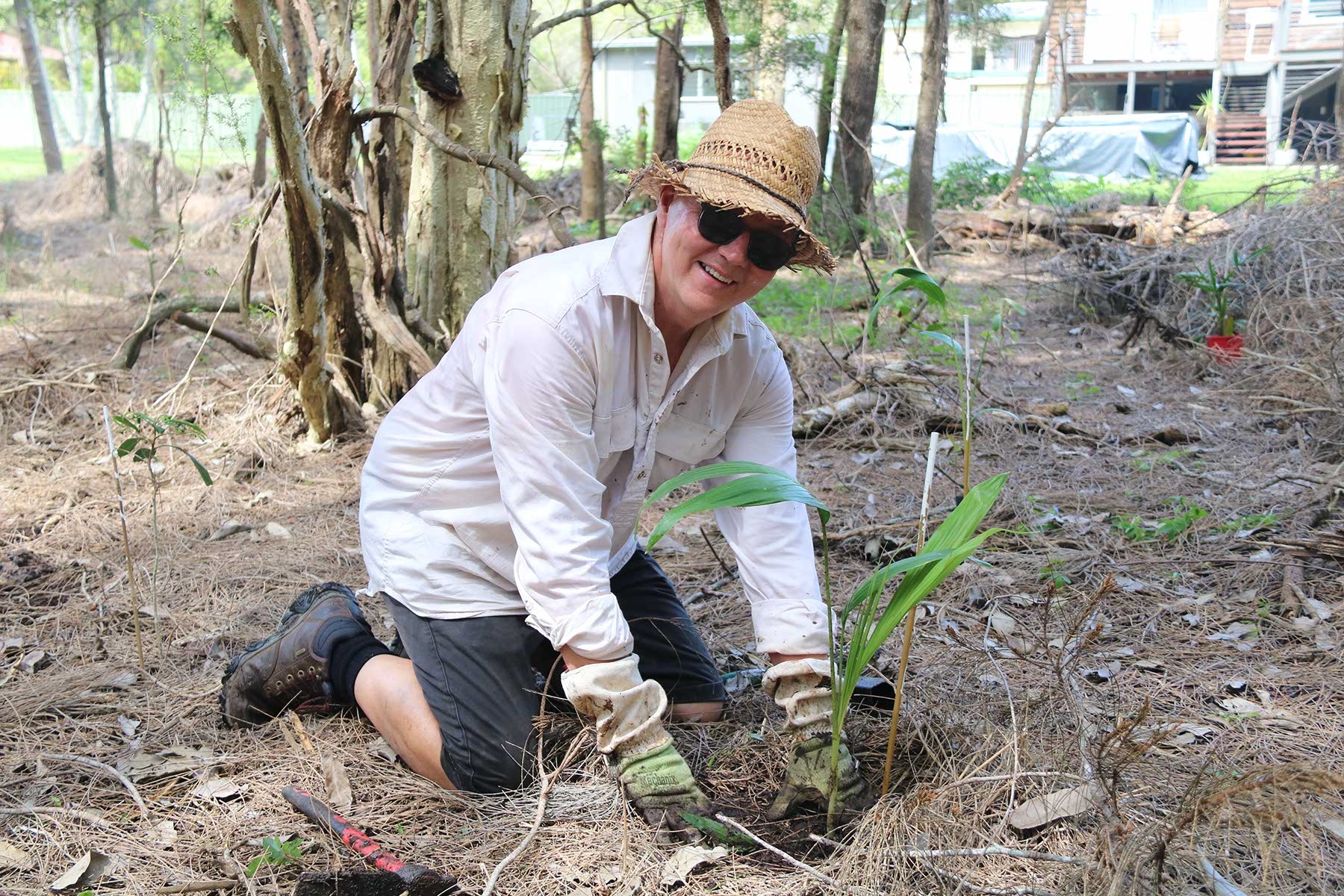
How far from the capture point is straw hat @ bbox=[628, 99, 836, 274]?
1802 millimetres

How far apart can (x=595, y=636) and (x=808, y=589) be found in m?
0.47

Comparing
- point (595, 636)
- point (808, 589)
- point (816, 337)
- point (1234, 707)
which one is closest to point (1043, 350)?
point (816, 337)

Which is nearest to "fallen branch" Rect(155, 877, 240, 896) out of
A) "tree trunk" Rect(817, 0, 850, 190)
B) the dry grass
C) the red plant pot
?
the dry grass

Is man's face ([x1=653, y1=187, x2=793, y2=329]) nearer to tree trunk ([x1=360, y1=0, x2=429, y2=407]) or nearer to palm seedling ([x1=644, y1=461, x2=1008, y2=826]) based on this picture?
palm seedling ([x1=644, y1=461, x2=1008, y2=826])

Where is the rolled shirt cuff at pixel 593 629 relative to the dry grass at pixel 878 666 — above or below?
above

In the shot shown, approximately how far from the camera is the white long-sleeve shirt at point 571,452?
186cm

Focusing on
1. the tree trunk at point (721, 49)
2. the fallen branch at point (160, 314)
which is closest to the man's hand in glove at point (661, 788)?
the tree trunk at point (721, 49)

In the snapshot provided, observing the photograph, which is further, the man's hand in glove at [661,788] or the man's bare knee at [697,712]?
the man's bare knee at [697,712]

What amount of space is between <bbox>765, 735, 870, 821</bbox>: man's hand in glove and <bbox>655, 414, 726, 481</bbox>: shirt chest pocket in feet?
2.09

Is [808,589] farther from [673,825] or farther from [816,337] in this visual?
[816,337]

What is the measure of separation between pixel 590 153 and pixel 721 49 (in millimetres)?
6528

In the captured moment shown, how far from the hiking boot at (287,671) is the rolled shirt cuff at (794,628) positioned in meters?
0.90

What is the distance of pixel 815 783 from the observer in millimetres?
1875

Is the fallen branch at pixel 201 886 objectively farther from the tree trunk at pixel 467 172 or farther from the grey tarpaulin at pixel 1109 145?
the grey tarpaulin at pixel 1109 145
